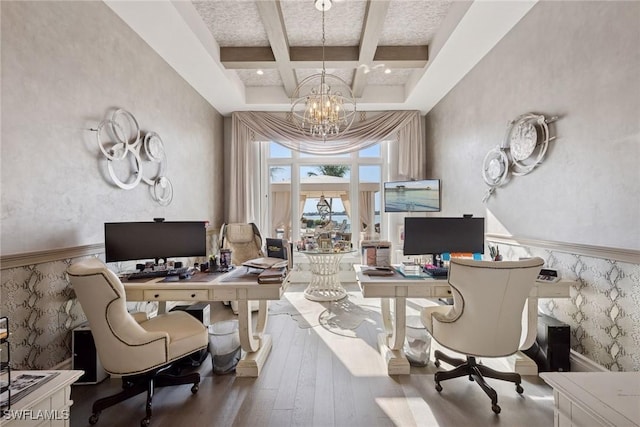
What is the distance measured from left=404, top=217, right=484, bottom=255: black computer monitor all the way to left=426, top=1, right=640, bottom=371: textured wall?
1.79 ft

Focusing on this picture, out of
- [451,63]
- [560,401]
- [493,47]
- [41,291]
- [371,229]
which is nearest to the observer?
[560,401]

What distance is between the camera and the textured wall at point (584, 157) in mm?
1806

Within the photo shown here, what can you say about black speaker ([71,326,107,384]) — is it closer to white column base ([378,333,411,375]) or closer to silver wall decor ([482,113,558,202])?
white column base ([378,333,411,375])

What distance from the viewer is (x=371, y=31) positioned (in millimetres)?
3006

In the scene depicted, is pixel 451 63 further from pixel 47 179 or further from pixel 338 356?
pixel 47 179

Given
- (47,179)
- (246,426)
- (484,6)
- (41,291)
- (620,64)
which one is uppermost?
(484,6)

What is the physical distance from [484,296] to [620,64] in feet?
5.84

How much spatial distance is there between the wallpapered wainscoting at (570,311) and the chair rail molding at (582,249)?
46mm

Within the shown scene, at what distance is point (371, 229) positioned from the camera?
5.34 m

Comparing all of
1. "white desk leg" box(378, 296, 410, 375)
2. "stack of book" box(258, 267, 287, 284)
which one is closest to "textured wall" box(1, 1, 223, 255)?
"stack of book" box(258, 267, 287, 284)

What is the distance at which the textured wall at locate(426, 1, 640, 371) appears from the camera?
5.92 feet

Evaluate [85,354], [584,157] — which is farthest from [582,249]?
[85,354]

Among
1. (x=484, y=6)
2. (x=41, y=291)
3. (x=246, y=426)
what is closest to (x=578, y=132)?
(x=484, y=6)

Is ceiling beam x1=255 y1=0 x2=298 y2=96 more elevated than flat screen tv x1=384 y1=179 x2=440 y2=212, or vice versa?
ceiling beam x1=255 y1=0 x2=298 y2=96
